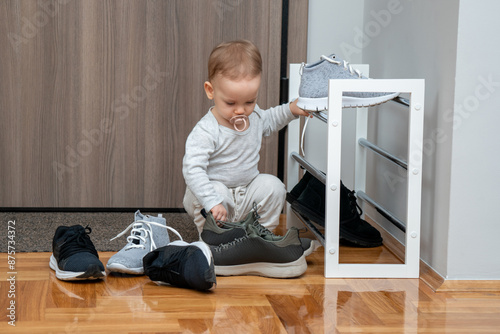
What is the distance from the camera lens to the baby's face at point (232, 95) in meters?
1.56

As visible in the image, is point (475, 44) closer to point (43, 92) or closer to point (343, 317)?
point (343, 317)

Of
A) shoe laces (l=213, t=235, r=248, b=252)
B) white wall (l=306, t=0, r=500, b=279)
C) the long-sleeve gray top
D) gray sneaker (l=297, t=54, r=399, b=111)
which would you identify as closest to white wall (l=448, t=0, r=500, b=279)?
white wall (l=306, t=0, r=500, b=279)

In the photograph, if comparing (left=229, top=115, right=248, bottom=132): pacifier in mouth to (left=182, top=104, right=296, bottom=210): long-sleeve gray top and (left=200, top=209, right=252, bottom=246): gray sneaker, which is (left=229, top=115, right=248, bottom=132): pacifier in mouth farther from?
(left=200, top=209, right=252, bottom=246): gray sneaker

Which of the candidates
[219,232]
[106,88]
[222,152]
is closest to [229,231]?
[219,232]

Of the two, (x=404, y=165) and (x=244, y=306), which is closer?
(x=244, y=306)

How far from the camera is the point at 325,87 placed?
150cm

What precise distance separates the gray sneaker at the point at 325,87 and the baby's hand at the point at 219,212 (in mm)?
296

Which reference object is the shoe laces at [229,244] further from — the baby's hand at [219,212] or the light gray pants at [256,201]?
the light gray pants at [256,201]

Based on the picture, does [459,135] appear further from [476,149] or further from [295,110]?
[295,110]

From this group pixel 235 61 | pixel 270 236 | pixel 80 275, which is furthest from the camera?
pixel 235 61

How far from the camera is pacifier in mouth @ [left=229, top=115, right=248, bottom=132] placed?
1.65 metres

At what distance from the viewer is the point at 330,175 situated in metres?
1.41

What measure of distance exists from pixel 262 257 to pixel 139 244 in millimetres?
277

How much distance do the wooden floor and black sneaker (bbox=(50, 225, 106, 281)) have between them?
0.02m
